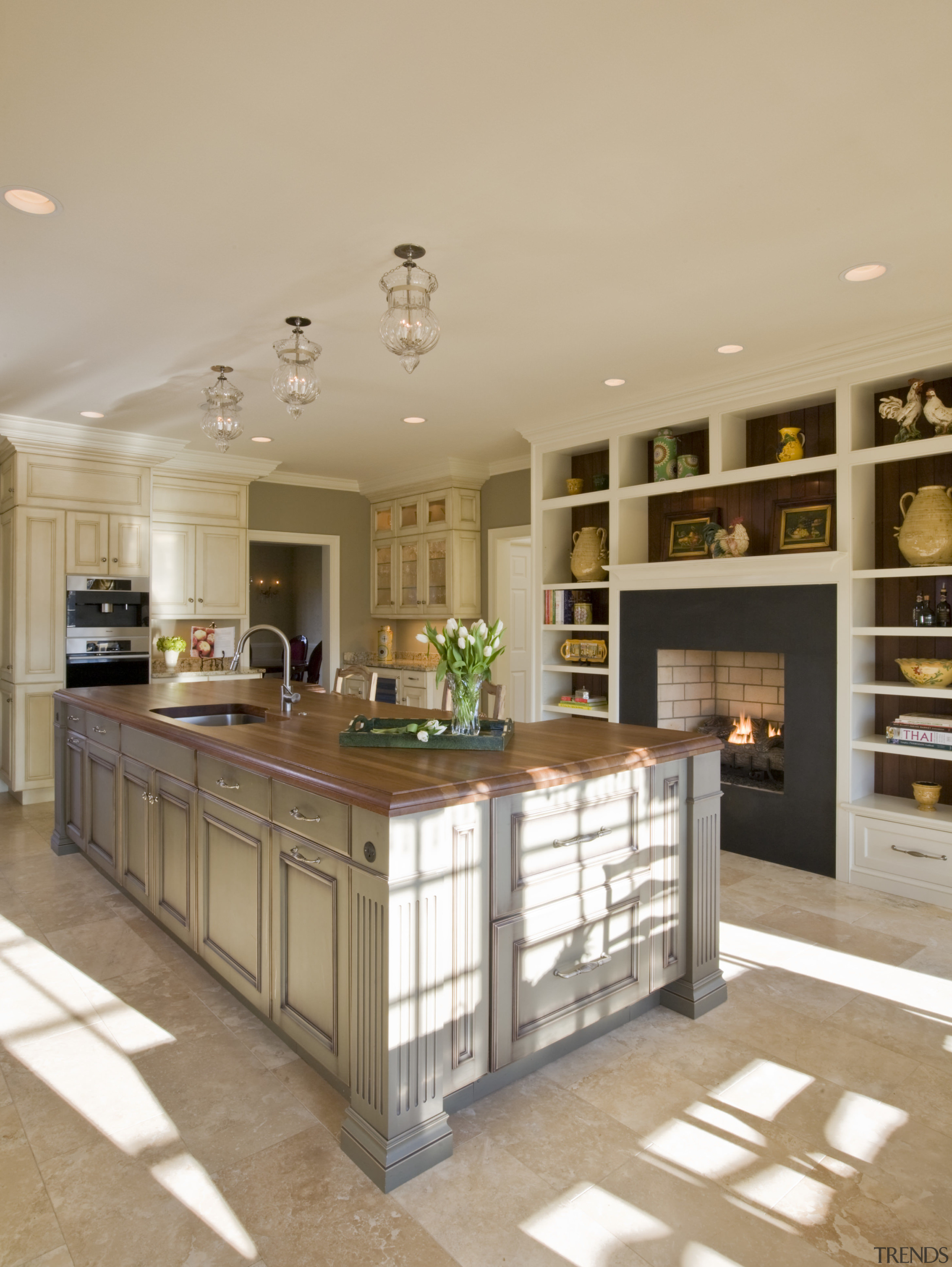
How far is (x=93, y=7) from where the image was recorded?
171 centimetres

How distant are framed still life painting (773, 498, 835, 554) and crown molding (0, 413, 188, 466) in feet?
14.3

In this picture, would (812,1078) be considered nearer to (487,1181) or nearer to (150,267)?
(487,1181)

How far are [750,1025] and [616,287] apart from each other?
2.77m

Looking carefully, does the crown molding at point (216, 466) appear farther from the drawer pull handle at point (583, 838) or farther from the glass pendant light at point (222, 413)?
the drawer pull handle at point (583, 838)

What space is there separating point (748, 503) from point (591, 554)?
1108 mm

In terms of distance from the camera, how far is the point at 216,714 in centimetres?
358

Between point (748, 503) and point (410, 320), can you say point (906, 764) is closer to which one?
point (748, 503)

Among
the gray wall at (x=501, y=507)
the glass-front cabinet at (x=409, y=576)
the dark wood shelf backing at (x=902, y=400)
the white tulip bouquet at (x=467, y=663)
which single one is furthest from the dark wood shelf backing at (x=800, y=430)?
the glass-front cabinet at (x=409, y=576)

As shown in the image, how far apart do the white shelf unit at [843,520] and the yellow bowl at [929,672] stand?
0.20ft

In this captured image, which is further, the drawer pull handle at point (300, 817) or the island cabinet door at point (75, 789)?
the island cabinet door at point (75, 789)

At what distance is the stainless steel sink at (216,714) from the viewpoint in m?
3.38

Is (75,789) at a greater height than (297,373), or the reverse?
(297,373)

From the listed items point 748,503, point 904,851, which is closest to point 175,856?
point 904,851

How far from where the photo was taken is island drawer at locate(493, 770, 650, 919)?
201 cm
